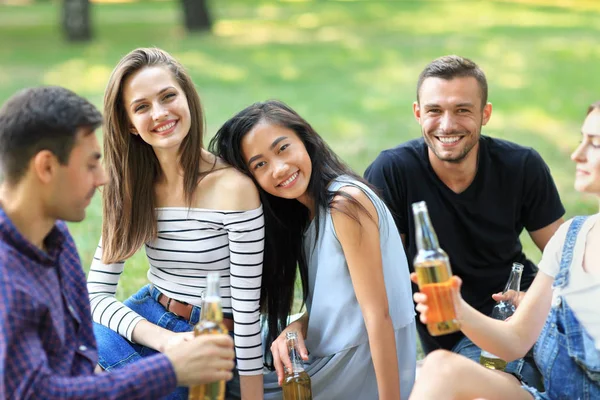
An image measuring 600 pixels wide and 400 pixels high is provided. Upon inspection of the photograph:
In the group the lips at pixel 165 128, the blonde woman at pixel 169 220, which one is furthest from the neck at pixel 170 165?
the lips at pixel 165 128

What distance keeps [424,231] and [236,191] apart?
950 mm

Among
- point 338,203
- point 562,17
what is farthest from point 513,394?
point 562,17

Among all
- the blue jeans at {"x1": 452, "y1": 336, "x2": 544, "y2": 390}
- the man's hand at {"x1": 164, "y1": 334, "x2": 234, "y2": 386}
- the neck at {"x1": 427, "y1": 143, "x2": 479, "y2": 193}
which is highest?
the neck at {"x1": 427, "y1": 143, "x2": 479, "y2": 193}

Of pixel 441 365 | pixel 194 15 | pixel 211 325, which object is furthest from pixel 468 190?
pixel 194 15

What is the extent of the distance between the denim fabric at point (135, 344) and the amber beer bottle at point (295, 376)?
317 millimetres

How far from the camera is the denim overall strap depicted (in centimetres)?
284

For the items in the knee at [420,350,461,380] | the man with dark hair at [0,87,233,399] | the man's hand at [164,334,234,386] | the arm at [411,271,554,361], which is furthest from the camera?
the arm at [411,271,554,361]

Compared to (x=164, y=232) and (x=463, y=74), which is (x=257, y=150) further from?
(x=463, y=74)

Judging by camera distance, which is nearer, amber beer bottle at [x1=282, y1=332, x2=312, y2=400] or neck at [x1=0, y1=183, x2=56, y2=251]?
neck at [x1=0, y1=183, x2=56, y2=251]

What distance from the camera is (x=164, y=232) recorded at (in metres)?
3.37

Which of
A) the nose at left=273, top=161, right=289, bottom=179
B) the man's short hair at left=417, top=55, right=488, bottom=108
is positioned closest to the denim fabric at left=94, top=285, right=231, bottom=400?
the nose at left=273, top=161, right=289, bottom=179

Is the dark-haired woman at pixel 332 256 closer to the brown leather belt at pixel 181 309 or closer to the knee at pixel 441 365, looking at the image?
the brown leather belt at pixel 181 309

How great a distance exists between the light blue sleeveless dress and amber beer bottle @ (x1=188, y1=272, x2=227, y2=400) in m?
0.79

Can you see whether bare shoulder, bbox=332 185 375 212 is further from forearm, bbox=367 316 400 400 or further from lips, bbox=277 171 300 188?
forearm, bbox=367 316 400 400
